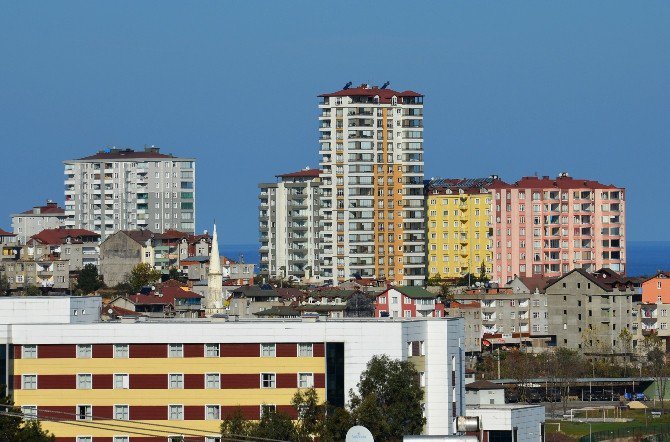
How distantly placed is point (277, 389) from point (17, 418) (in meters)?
10.2

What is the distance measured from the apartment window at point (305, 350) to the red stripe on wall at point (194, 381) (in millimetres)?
3076

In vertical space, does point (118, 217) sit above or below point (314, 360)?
above

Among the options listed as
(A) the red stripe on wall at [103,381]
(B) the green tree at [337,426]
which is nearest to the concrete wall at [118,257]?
(A) the red stripe on wall at [103,381]

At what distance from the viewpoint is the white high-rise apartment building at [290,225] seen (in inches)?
6619

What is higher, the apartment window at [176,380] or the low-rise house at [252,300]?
the low-rise house at [252,300]

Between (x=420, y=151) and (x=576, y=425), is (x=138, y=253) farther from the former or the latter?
(x=576, y=425)

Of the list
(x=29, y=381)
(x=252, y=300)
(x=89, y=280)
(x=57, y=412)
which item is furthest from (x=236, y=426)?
(x=89, y=280)

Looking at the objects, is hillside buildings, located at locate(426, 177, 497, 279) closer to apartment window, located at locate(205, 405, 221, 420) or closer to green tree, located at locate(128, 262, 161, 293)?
green tree, located at locate(128, 262, 161, 293)

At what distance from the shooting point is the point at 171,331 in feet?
213

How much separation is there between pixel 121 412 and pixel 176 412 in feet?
5.54

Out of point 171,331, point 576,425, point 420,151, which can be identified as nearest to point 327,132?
point 420,151

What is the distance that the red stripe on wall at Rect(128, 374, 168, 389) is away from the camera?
6462 centimetres

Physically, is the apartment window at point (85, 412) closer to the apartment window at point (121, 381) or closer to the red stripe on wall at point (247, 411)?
the apartment window at point (121, 381)

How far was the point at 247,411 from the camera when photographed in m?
63.9
